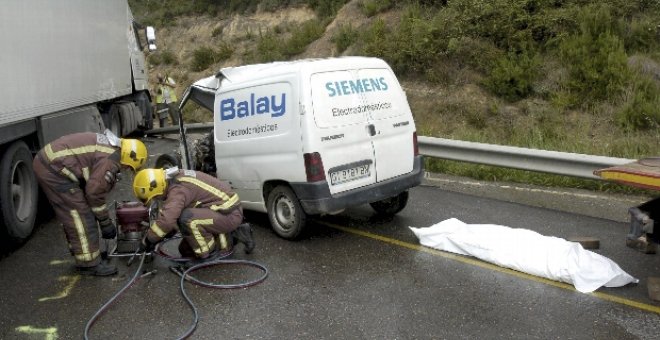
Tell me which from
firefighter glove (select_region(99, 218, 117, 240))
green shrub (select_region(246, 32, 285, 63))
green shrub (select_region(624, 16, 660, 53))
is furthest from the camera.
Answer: green shrub (select_region(246, 32, 285, 63))

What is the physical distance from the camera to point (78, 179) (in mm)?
5457

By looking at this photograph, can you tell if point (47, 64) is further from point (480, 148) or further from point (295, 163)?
point (480, 148)

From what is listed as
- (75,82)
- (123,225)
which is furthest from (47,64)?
(123,225)

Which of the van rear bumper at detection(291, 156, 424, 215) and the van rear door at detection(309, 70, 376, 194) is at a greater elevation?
the van rear door at detection(309, 70, 376, 194)

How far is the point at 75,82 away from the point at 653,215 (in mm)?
7386

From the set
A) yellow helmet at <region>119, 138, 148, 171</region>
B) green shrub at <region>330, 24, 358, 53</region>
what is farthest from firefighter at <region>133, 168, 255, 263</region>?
green shrub at <region>330, 24, 358, 53</region>

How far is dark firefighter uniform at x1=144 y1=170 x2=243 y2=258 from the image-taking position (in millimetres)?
5301

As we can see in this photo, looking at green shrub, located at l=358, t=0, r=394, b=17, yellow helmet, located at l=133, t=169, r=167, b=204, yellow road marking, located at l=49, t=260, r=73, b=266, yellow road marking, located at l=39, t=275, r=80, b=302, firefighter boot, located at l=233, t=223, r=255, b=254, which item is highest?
green shrub, located at l=358, t=0, r=394, b=17

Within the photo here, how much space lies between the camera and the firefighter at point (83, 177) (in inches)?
213

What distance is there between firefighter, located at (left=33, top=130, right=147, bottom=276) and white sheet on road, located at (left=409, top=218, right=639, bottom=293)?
2.95m

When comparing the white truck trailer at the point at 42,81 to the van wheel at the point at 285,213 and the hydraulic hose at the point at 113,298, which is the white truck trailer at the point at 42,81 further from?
the van wheel at the point at 285,213

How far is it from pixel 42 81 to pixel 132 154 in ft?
7.73

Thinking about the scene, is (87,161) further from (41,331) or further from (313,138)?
(313,138)

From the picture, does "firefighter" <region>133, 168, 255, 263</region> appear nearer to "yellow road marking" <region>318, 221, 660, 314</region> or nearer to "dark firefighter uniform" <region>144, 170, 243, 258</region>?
"dark firefighter uniform" <region>144, 170, 243, 258</region>
